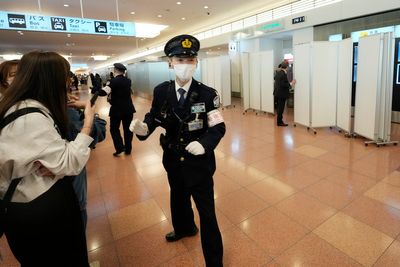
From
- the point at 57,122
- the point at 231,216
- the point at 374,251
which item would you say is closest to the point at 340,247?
the point at 374,251

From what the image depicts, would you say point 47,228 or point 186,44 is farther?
point 186,44

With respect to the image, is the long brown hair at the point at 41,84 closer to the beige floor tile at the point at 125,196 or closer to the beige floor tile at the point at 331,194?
the beige floor tile at the point at 125,196

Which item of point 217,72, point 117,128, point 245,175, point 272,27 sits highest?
point 272,27

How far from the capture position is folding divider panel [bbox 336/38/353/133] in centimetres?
472

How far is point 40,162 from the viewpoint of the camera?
1017 millimetres

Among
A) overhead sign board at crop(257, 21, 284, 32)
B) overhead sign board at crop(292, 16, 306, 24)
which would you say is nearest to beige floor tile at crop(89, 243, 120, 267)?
overhead sign board at crop(292, 16, 306, 24)

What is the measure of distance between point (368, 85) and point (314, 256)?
366 centimetres

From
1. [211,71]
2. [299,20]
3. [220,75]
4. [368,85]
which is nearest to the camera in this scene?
[368,85]

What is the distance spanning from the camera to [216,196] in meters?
2.89

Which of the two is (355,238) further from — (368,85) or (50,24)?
(50,24)

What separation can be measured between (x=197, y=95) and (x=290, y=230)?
1513 mm

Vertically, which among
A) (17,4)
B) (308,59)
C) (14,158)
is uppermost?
(17,4)

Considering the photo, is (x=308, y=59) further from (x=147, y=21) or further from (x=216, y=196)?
(x=147, y=21)

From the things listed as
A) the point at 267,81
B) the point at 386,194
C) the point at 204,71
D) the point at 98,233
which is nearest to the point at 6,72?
the point at 98,233
